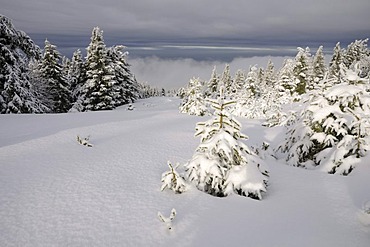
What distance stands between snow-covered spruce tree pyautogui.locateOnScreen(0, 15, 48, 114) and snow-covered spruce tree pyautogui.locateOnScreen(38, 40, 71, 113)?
30.2 feet

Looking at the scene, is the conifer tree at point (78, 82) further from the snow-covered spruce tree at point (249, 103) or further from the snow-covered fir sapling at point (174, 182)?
the snow-covered fir sapling at point (174, 182)

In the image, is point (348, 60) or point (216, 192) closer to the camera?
point (216, 192)

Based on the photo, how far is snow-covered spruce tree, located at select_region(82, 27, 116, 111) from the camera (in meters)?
30.6

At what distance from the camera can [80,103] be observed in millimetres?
31844

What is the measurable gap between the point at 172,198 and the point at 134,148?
424cm

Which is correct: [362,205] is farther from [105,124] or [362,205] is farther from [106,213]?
[105,124]

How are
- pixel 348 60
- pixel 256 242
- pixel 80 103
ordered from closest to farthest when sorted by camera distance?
1. pixel 256 242
2. pixel 80 103
3. pixel 348 60

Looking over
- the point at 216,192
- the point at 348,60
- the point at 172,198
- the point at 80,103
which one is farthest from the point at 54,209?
the point at 348,60

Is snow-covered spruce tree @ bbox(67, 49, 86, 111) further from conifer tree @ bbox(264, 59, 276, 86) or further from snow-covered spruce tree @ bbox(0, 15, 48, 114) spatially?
conifer tree @ bbox(264, 59, 276, 86)

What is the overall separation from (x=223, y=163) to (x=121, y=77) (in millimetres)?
32772

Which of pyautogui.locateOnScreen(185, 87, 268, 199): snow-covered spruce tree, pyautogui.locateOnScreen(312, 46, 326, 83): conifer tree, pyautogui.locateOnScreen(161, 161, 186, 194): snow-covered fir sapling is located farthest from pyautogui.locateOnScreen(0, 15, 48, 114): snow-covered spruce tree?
pyautogui.locateOnScreen(312, 46, 326, 83): conifer tree

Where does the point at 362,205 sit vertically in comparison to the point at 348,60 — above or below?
below

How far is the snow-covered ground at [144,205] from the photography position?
16.4 ft

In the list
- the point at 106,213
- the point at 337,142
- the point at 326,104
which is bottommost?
the point at 106,213
